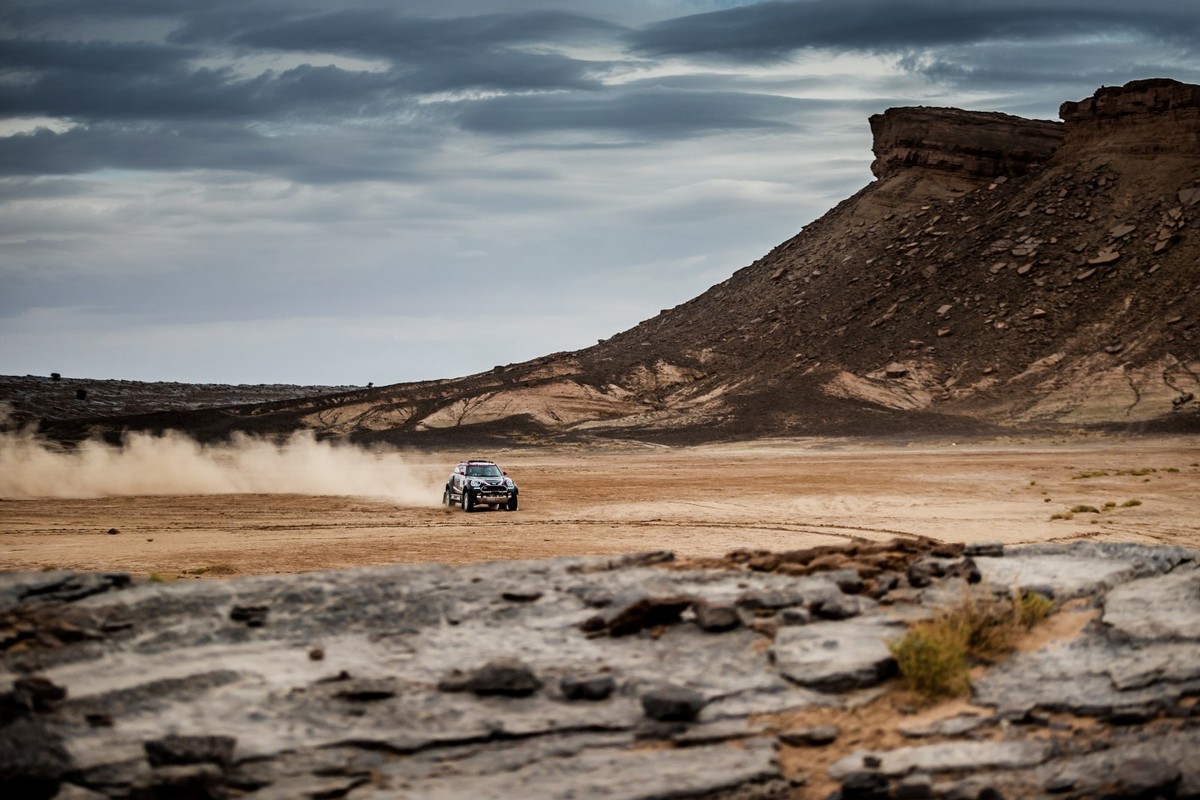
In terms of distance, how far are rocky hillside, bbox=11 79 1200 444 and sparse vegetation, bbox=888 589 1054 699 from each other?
71.6 m

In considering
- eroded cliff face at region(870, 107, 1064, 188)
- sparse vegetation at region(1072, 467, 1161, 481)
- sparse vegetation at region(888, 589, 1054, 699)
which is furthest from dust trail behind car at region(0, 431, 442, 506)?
eroded cliff face at region(870, 107, 1064, 188)

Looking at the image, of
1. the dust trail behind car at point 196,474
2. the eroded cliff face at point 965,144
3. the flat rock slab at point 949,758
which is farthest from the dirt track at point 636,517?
the eroded cliff face at point 965,144

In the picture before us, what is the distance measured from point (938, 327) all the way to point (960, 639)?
91.2 metres

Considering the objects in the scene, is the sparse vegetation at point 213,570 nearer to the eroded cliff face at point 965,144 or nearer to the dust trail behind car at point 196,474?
the dust trail behind car at point 196,474

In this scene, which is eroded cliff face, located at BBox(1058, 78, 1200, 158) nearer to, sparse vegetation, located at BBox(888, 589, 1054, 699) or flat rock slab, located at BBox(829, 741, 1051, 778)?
sparse vegetation, located at BBox(888, 589, 1054, 699)

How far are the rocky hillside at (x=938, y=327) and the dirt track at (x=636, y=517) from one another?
25403 mm

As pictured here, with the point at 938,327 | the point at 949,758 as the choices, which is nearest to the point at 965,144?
the point at 938,327

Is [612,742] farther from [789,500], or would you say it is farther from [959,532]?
[789,500]

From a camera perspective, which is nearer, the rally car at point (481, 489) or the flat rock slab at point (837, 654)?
the flat rock slab at point (837, 654)

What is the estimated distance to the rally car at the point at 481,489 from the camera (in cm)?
3959

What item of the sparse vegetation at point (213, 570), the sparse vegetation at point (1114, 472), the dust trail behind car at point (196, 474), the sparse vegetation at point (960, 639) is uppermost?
the sparse vegetation at point (960, 639)

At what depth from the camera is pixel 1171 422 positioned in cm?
7831

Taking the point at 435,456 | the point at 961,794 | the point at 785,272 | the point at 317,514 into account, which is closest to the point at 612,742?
the point at 961,794

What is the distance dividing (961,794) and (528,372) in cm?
10207
